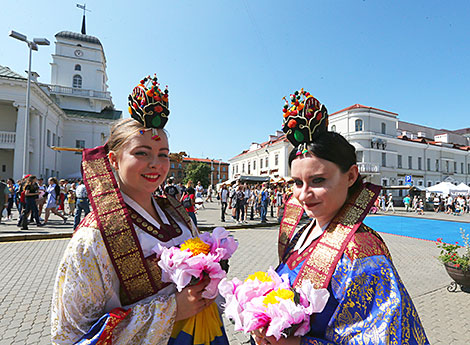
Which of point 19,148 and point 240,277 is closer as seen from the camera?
point 240,277

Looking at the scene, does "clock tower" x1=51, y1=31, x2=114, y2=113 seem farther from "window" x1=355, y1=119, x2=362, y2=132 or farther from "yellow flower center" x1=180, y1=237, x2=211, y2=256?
"yellow flower center" x1=180, y1=237, x2=211, y2=256

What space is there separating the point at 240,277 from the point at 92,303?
Answer: 4614mm

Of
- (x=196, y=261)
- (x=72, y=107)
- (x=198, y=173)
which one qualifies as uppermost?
(x=72, y=107)

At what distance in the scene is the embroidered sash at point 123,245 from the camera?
1406 mm

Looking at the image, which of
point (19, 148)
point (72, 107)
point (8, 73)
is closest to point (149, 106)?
point (19, 148)

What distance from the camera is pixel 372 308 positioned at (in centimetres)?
118

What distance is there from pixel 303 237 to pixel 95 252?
3.85 ft

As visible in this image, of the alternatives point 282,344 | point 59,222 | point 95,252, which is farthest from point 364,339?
point 59,222

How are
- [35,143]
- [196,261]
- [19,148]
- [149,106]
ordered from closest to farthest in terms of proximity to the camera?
1. [196,261]
2. [149,106]
3. [19,148]
4. [35,143]

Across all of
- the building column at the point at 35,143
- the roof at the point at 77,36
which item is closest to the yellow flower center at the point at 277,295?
the building column at the point at 35,143

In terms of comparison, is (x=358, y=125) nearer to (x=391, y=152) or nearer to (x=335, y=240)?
(x=391, y=152)

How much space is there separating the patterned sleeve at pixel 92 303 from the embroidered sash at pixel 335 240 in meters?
0.74

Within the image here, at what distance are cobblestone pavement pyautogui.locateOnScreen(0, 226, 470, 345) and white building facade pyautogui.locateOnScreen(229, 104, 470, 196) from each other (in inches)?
950

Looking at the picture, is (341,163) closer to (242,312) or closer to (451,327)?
(242,312)
